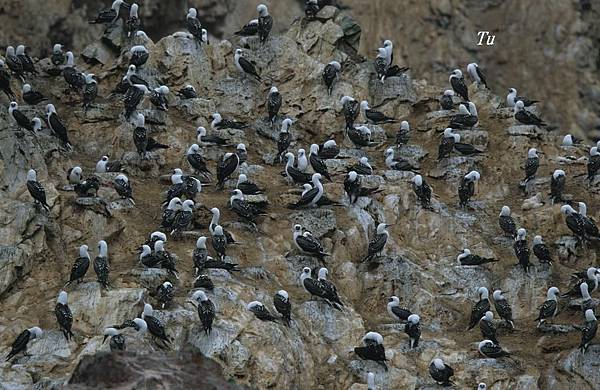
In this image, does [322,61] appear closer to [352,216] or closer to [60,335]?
[352,216]

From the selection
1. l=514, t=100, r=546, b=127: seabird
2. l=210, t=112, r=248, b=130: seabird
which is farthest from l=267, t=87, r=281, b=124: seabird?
l=514, t=100, r=546, b=127: seabird

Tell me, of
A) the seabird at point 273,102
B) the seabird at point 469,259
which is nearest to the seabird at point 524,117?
the seabird at point 469,259

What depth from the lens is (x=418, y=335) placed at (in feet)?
115

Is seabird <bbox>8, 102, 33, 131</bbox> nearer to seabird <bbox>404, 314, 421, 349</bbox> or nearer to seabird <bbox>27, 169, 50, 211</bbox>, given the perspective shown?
seabird <bbox>27, 169, 50, 211</bbox>

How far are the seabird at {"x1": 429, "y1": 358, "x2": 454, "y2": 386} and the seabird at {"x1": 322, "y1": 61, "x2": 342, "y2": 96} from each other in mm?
12167

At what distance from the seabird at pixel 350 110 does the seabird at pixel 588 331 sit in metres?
10.3

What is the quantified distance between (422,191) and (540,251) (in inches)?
130

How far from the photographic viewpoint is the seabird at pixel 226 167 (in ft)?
129

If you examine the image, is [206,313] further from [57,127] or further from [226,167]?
[57,127]

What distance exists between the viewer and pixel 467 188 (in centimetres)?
3991

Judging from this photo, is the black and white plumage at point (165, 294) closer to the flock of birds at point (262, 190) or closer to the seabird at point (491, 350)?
the flock of birds at point (262, 190)

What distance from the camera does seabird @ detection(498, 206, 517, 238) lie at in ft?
127

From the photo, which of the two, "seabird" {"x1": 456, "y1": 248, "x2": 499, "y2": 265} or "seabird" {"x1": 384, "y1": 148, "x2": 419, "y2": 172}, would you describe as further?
"seabird" {"x1": 384, "y1": 148, "x2": 419, "y2": 172}

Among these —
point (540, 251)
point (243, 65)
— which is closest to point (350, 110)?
point (243, 65)
